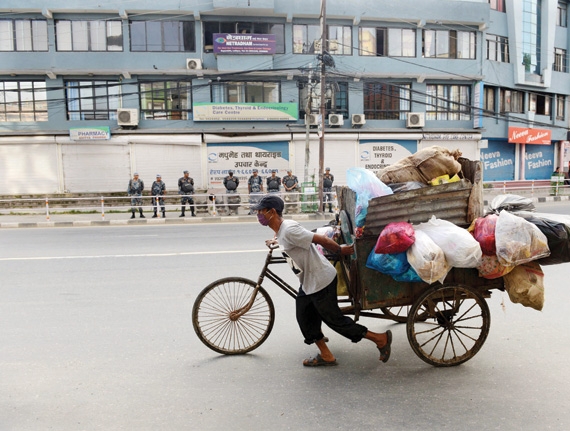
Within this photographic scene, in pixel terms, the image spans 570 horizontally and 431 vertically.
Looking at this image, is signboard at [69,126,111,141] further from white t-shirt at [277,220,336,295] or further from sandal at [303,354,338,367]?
sandal at [303,354,338,367]

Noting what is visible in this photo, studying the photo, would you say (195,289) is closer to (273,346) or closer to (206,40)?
(273,346)

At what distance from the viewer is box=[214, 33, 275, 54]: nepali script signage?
72.1 ft

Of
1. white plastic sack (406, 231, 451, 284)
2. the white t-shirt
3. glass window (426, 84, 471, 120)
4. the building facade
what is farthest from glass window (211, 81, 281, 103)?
white plastic sack (406, 231, 451, 284)

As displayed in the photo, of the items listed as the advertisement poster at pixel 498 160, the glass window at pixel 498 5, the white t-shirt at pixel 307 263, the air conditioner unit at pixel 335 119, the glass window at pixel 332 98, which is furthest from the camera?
the advertisement poster at pixel 498 160

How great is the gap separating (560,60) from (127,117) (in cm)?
2776

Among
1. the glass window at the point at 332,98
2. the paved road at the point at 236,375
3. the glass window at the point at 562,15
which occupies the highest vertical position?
the glass window at the point at 562,15

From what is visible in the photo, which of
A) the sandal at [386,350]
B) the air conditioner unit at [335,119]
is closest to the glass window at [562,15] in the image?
the air conditioner unit at [335,119]

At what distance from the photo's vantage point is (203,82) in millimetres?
22562

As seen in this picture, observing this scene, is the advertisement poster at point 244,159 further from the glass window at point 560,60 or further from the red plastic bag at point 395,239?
the glass window at point 560,60

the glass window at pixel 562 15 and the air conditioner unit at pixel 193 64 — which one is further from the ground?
the glass window at pixel 562 15

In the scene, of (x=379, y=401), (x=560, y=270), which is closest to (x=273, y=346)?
(x=379, y=401)

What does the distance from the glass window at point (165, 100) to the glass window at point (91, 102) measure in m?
1.33

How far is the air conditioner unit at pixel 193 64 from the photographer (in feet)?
72.2

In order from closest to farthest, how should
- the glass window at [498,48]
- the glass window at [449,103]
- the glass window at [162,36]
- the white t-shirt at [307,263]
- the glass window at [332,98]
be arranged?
the white t-shirt at [307,263], the glass window at [162,36], the glass window at [332,98], the glass window at [449,103], the glass window at [498,48]
